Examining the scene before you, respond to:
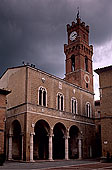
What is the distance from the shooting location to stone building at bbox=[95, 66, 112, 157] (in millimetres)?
27062

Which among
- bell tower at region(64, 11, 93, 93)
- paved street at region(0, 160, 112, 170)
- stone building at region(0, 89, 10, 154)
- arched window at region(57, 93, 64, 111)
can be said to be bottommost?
paved street at region(0, 160, 112, 170)

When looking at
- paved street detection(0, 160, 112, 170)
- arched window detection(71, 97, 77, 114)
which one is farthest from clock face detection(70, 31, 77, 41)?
paved street detection(0, 160, 112, 170)

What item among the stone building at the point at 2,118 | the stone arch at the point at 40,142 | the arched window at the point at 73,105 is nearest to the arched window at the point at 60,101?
the arched window at the point at 73,105

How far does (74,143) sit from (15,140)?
9594 mm

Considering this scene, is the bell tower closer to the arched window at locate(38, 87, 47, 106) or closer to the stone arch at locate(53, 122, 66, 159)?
the stone arch at locate(53, 122, 66, 159)

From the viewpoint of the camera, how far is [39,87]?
94.8 ft

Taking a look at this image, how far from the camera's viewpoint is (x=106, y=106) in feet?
92.1

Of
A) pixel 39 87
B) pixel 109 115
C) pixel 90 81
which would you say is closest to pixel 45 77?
pixel 39 87

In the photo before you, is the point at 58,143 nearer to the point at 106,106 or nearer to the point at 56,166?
the point at 106,106

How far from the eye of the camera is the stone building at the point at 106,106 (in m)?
27.1

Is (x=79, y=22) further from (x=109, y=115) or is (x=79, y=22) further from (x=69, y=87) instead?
(x=109, y=115)

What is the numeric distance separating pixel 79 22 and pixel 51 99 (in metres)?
23.3

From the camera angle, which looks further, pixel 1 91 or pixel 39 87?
pixel 39 87

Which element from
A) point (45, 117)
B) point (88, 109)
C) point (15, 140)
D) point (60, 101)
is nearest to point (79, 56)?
point (88, 109)
